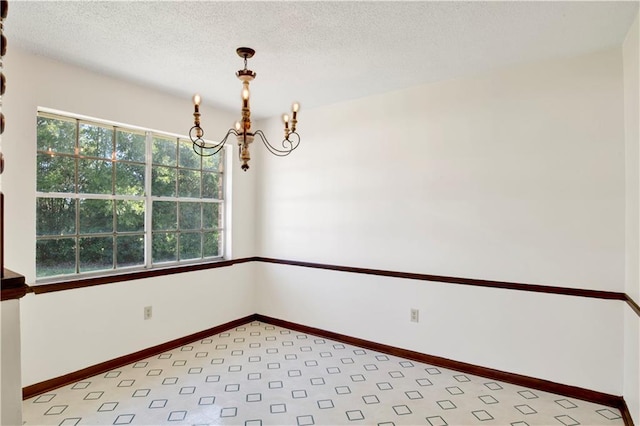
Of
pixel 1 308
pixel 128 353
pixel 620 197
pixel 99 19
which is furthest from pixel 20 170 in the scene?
pixel 620 197

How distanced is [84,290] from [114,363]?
27.5 inches

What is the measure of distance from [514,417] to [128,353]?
312cm

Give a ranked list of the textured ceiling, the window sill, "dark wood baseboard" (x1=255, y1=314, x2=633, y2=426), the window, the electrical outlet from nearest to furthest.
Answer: the textured ceiling → "dark wood baseboard" (x1=255, y1=314, x2=633, y2=426) → the window sill → the window → the electrical outlet

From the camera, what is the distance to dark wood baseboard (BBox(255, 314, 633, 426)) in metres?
2.52

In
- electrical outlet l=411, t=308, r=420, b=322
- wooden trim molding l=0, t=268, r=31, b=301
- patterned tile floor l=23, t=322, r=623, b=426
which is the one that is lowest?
patterned tile floor l=23, t=322, r=623, b=426

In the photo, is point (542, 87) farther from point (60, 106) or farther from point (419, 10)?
point (60, 106)

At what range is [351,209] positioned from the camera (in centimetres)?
377

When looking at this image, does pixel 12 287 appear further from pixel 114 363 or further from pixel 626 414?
pixel 626 414

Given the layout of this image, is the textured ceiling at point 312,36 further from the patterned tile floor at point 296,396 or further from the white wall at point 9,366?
the patterned tile floor at point 296,396

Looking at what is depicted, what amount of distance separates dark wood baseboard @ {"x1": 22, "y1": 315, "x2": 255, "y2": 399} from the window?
2.58 feet

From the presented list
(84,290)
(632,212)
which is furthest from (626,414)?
(84,290)

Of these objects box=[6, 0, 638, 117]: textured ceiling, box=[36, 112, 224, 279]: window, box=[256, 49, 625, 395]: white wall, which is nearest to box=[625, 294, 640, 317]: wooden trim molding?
box=[256, 49, 625, 395]: white wall

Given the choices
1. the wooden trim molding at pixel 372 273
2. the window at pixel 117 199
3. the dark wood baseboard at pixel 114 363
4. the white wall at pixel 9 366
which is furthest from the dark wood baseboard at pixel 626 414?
the window at pixel 117 199

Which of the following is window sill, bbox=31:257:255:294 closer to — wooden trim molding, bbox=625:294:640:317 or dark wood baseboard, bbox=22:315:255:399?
dark wood baseboard, bbox=22:315:255:399
